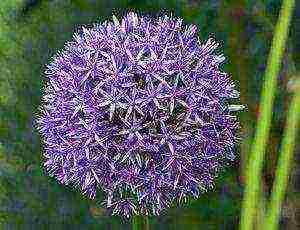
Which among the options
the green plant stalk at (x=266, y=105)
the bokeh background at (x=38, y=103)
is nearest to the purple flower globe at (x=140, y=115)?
the green plant stalk at (x=266, y=105)

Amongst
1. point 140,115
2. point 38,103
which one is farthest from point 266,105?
point 38,103

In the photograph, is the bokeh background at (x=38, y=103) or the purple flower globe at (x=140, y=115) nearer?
the purple flower globe at (x=140, y=115)

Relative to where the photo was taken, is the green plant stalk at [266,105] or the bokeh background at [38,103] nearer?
the green plant stalk at [266,105]

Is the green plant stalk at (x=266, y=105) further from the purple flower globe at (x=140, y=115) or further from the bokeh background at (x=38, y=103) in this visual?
the bokeh background at (x=38, y=103)

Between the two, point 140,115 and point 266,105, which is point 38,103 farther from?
point 266,105

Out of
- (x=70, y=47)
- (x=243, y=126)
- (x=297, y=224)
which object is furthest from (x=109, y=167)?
(x=297, y=224)

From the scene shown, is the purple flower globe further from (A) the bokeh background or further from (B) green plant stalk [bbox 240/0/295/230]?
(A) the bokeh background
